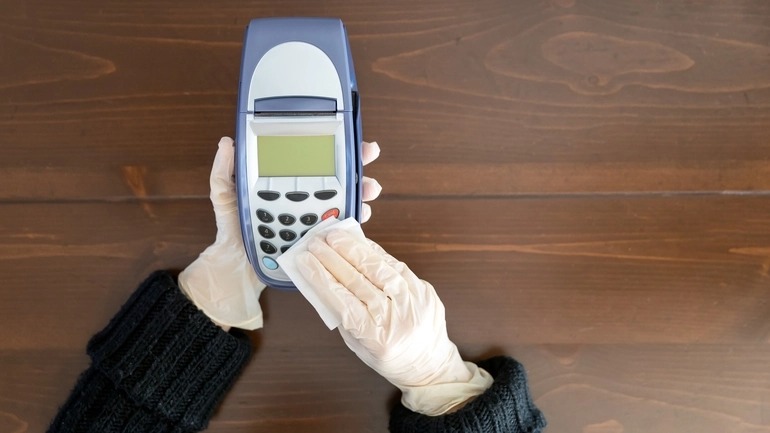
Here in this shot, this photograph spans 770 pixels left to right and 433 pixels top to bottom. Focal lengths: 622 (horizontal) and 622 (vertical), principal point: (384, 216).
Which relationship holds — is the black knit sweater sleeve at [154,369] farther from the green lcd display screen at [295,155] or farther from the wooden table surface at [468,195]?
the green lcd display screen at [295,155]

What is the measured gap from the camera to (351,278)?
45cm

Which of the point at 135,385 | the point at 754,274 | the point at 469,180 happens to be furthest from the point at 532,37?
the point at 135,385

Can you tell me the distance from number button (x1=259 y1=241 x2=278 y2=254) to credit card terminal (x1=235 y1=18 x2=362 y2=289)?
0.02 m

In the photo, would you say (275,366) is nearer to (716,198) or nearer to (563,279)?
(563,279)

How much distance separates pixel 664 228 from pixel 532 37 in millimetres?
203

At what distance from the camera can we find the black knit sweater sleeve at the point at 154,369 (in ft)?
1.61

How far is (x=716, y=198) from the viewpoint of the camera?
0.54 meters

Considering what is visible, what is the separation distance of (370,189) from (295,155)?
8cm

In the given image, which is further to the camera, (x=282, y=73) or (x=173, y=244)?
(x=173, y=244)

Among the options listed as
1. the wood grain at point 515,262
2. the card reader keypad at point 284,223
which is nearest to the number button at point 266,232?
the card reader keypad at point 284,223

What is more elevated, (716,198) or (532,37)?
(532,37)

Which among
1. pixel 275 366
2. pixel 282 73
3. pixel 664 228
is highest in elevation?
pixel 282 73

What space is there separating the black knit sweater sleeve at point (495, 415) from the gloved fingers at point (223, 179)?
0.73 ft

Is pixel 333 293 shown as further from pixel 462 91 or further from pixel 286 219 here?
pixel 462 91
